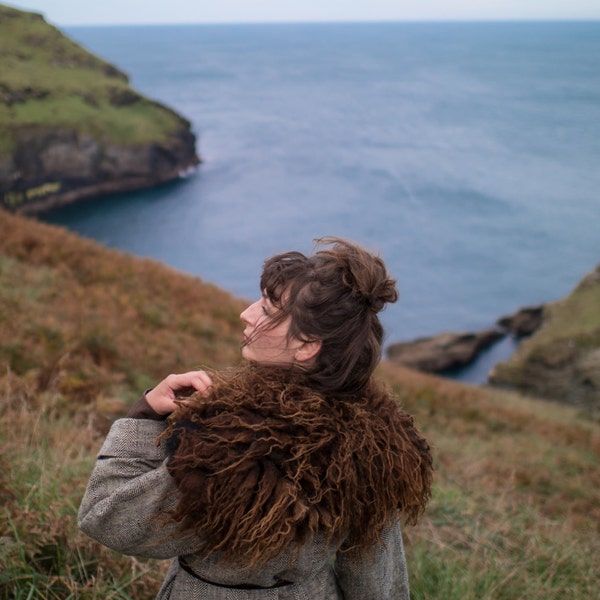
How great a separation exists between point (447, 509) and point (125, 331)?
5800mm

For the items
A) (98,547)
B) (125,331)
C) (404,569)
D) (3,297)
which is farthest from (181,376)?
(125,331)

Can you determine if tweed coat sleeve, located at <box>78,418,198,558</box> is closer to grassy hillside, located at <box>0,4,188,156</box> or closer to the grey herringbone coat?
the grey herringbone coat

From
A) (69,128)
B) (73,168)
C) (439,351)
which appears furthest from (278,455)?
(69,128)

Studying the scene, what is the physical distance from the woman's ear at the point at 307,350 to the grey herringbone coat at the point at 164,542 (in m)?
0.45

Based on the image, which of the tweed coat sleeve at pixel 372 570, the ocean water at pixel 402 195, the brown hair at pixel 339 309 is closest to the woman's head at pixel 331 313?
the brown hair at pixel 339 309

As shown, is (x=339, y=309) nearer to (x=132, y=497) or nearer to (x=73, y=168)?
(x=132, y=497)

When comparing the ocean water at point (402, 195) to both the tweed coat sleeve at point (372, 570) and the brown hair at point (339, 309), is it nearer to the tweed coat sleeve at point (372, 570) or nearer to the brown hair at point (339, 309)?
the tweed coat sleeve at point (372, 570)

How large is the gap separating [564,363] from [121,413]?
60.2 feet

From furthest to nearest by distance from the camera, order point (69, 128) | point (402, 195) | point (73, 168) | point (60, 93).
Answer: point (402, 195) < point (60, 93) < point (69, 128) < point (73, 168)

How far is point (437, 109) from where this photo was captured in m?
98.1

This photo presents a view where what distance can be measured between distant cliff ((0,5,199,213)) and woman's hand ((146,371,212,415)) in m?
46.8

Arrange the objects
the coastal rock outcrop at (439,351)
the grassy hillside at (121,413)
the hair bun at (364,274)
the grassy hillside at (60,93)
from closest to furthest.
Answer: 1. the hair bun at (364,274)
2. the grassy hillside at (121,413)
3. the coastal rock outcrop at (439,351)
4. the grassy hillside at (60,93)

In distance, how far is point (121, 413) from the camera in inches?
226

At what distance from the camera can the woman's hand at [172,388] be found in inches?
70.2
